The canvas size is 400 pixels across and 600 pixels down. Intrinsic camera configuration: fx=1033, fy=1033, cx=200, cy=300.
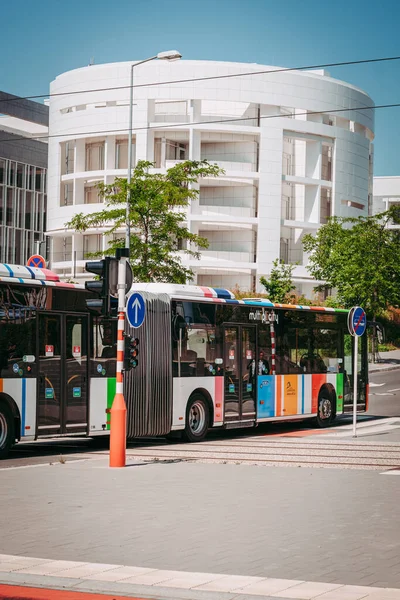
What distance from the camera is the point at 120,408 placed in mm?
15000

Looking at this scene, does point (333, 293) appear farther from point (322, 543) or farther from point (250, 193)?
point (322, 543)

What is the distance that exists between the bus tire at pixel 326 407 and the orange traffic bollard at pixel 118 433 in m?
11.4

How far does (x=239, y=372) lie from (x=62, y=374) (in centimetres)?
555

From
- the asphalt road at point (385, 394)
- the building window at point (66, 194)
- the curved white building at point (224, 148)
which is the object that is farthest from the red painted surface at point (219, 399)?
the building window at point (66, 194)

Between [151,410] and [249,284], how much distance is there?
55.1m

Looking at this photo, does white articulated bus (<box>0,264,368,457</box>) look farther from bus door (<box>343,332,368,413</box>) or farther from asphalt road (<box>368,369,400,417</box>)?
asphalt road (<box>368,369,400,417</box>)

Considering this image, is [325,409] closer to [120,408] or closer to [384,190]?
[120,408]

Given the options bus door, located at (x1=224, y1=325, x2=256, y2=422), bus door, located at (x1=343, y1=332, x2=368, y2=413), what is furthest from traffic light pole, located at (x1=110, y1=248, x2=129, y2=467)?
bus door, located at (x1=343, y1=332, x2=368, y2=413)

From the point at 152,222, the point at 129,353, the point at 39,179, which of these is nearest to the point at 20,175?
the point at 39,179

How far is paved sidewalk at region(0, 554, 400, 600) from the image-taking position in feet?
22.8

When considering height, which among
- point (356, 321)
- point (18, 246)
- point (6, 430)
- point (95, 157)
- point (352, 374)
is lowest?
point (6, 430)

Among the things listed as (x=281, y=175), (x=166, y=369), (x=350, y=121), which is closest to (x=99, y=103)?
(x=281, y=175)

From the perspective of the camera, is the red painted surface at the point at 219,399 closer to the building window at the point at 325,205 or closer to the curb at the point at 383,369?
the curb at the point at 383,369

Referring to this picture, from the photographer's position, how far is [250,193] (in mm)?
75188
